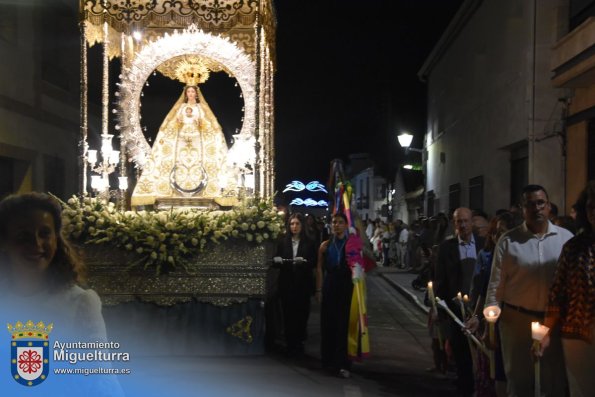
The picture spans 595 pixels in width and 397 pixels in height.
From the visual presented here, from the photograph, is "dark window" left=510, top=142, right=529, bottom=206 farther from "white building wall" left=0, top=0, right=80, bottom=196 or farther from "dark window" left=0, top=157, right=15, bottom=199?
"dark window" left=0, top=157, right=15, bottom=199

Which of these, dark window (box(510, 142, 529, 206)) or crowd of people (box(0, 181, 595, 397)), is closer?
crowd of people (box(0, 181, 595, 397))

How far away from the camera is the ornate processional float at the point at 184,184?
27.7ft

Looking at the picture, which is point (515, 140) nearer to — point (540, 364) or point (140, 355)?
point (140, 355)

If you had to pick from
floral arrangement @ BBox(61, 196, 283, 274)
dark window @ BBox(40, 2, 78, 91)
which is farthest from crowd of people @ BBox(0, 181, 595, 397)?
dark window @ BBox(40, 2, 78, 91)

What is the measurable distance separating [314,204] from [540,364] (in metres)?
35.1

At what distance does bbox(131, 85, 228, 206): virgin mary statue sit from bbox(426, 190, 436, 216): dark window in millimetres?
17388

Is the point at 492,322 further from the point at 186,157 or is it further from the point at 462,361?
the point at 186,157

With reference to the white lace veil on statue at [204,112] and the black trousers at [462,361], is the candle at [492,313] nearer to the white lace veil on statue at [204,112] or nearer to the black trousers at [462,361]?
the black trousers at [462,361]

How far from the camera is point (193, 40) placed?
11852 millimetres

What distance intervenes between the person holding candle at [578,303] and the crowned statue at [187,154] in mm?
8148

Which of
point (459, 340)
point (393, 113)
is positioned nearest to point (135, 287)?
point (459, 340)

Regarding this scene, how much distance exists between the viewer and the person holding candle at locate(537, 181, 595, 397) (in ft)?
13.8

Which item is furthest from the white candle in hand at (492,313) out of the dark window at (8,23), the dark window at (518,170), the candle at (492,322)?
the dark window at (8,23)

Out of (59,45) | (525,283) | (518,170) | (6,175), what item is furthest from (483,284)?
(59,45)
